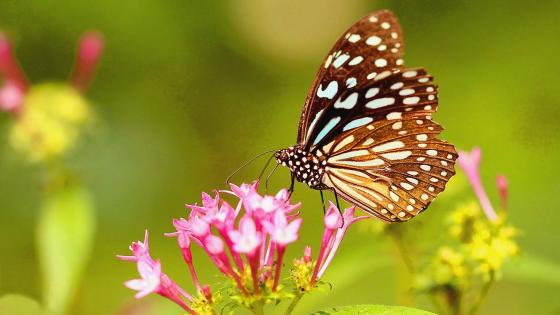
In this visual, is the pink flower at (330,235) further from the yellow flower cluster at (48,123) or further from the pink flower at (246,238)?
the yellow flower cluster at (48,123)

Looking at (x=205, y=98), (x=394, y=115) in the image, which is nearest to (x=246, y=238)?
(x=394, y=115)

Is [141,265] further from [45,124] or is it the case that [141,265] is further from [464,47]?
[464,47]

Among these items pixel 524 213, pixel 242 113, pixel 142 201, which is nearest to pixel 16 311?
pixel 524 213

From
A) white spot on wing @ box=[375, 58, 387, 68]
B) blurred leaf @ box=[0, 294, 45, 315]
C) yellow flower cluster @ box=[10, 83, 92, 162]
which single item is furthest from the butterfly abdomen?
yellow flower cluster @ box=[10, 83, 92, 162]

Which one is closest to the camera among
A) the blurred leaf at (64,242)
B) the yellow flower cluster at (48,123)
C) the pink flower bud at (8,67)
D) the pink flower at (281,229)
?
the pink flower at (281,229)

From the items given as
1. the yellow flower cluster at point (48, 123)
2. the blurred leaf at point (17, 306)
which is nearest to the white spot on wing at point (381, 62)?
the blurred leaf at point (17, 306)

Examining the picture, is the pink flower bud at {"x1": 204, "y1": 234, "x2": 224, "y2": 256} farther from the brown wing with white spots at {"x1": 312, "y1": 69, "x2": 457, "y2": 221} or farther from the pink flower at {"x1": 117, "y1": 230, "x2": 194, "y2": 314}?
the brown wing with white spots at {"x1": 312, "y1": 69, "x2": 457, "y2": 221}
